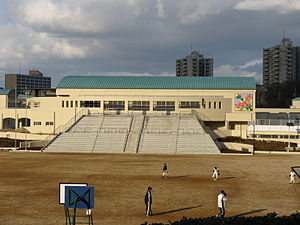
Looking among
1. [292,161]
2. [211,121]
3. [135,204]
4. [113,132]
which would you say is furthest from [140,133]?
[135,204]

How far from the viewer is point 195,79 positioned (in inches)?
3883

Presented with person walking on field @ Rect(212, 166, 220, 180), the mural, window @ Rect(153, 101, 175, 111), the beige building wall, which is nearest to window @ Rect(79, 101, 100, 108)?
the beige building wall

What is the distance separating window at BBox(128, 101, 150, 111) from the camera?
89.9m

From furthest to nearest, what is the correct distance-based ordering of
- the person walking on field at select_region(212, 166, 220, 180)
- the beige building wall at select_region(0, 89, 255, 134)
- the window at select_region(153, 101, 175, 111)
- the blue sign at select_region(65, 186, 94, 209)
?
the window at select_region(153, 101, 175, 111) → the beige building wall at select_region(0, 89, 255, 134) → the person walking on field at select_region(212, 166, 220, 180) → the blue sign at select_region(65, 186, 94, 209)

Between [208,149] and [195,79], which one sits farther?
[195,79]

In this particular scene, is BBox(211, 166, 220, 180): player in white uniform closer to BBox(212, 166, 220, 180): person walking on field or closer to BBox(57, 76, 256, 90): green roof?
BBox(212, 166, 220, 180): person walking on field

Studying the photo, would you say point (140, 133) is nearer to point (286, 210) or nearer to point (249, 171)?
point (249, 171)

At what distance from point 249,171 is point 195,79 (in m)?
55.4

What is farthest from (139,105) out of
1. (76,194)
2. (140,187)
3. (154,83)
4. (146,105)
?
(76,194)

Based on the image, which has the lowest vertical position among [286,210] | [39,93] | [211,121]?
[286,210]

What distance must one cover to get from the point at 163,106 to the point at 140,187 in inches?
2213

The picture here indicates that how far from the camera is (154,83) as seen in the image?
96500 mm

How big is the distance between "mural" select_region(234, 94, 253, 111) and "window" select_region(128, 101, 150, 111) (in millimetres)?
21015

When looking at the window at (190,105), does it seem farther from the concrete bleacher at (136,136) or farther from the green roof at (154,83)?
the green roof at (154,83)
